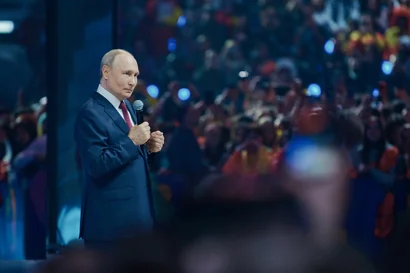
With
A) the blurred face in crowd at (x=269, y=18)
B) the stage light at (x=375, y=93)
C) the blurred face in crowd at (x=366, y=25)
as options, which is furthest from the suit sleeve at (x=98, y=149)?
the blurred face in crowd at (x=269, y=18)

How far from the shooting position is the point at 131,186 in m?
3.52

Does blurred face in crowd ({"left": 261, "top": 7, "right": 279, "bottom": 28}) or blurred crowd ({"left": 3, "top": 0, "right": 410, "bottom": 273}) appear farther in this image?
blurred face in crowd ({"left": 261, "top": 7, "right": 279, "bottom": 28})

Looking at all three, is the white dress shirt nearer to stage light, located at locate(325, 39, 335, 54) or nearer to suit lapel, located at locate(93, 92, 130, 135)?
suit lapel, located at locate(93, 92, 130, 135)

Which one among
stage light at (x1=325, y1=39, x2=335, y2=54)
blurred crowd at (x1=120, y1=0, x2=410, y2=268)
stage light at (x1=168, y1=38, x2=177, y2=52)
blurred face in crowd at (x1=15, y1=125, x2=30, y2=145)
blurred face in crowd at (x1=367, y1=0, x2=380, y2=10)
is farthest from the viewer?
blurred face in crowd at (x1=367, y1=0, x2=380, y2=10)

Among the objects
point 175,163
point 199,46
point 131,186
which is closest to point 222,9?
point 199,46

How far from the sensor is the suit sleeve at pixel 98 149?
341 centimetres

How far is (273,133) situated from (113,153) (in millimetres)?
3969

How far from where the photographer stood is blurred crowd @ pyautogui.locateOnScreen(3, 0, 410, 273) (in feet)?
4.24

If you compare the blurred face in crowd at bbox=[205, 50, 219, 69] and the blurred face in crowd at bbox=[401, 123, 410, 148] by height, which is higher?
the blurred face in crowd at bbox=[205, 50, 219, 69]

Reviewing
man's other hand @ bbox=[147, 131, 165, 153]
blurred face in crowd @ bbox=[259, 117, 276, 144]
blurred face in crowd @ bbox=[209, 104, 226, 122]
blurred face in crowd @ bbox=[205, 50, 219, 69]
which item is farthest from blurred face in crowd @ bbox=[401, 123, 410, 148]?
man's other hand @ bbox=[147, 131, 165, 153]

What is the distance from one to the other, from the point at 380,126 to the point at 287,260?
605 centimetres

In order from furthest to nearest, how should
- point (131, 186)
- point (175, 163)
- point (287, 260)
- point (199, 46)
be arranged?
point (199, 46) < point (175, 163) < point (131, 186) < point (287, 260)

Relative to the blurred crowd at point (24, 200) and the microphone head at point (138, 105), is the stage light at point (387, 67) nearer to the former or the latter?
the blurred crowd at point (24, 200)

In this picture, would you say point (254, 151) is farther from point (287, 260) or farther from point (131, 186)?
point (287, 260)
